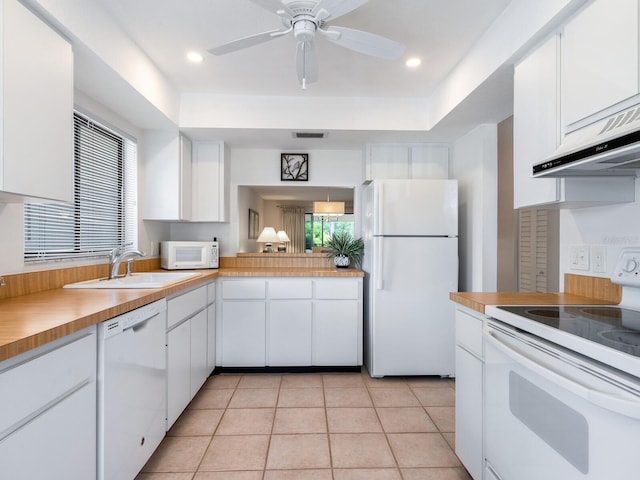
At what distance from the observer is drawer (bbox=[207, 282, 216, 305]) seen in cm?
289

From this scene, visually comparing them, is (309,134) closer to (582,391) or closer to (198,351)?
(198,351)

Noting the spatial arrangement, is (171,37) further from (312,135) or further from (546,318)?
(546,318)

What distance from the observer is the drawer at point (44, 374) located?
0.93 m

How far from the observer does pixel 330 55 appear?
2332 millimetres

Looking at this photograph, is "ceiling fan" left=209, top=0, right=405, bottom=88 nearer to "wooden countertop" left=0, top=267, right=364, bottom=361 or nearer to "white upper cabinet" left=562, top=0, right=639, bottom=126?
"white upper cabinet" left=562, top=0, right=639, bottom=126

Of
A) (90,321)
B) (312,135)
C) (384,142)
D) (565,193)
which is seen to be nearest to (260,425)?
(90,321)

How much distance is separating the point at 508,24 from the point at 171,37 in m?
1.89

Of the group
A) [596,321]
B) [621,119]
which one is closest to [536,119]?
[621,119]

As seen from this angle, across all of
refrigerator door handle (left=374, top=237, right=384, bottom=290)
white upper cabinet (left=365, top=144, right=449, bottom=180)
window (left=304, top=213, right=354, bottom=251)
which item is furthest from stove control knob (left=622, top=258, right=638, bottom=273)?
window (left=304, top=213, right=354, bottom=251)

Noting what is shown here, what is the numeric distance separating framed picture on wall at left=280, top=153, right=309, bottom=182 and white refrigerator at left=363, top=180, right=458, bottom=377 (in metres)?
0.95

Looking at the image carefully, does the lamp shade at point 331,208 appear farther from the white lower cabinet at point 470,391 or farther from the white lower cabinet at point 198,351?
the white lower cabinet at point 470,391

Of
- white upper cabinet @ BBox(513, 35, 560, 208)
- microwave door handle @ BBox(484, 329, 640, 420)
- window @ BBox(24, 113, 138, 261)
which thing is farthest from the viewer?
window @ BBox(24, 113, 138, 261)

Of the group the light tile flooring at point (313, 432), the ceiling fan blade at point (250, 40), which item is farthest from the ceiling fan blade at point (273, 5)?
the light tile flooring at point (313, 432)

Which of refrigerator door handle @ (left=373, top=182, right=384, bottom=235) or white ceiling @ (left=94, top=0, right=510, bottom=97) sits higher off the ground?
white ceiling @ (left=94, top=0, right=510, bottom=97)
